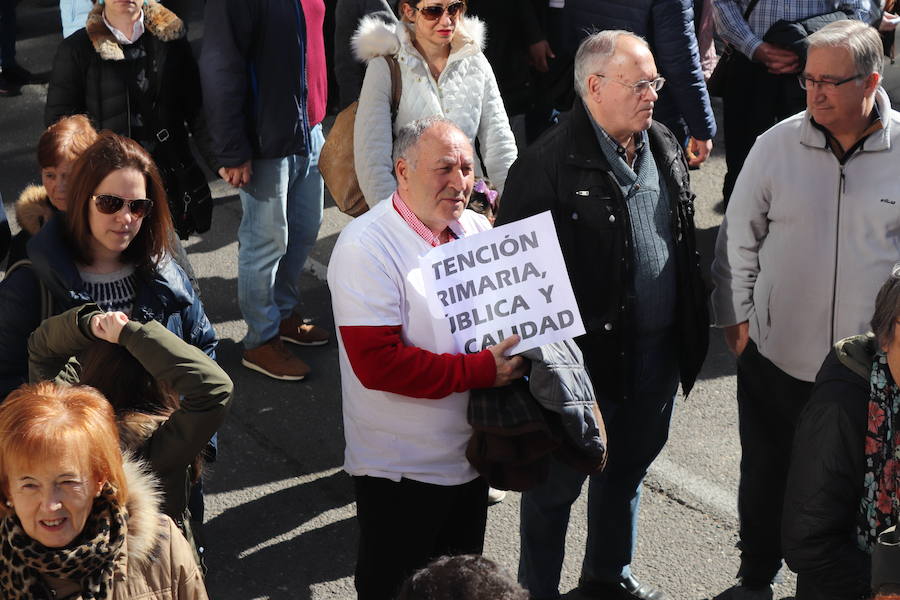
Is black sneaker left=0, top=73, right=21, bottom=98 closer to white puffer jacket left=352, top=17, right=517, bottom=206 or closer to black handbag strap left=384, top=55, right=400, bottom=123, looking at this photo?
white puffer jacket left=352, top=17, right=517, bottom=206

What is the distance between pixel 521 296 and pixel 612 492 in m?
1.12

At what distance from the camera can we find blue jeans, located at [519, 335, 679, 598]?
13.0ft

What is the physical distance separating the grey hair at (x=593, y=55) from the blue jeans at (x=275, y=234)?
1893 mm

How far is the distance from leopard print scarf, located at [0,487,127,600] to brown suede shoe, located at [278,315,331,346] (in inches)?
131

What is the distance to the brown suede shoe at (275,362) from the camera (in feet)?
18.6

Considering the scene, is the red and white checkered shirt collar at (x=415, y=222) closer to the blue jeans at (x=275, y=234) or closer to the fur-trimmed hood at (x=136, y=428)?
the fur-trimmed hood at (x=136, y=428)

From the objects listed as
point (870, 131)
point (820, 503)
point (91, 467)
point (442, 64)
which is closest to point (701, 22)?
point (442, 64)

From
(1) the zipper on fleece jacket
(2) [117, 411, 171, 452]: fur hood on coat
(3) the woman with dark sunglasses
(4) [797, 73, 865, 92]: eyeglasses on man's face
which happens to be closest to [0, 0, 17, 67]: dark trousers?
(3) the woman with dark sunglasses

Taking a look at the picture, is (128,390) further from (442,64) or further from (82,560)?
(442,64)

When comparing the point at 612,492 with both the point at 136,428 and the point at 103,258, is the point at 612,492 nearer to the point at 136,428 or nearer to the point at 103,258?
the point at 136,428

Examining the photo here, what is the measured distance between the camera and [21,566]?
261 centimetres

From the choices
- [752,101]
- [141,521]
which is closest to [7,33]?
[752,101]

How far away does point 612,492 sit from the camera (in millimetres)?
4203

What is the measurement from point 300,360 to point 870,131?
2.95 m
